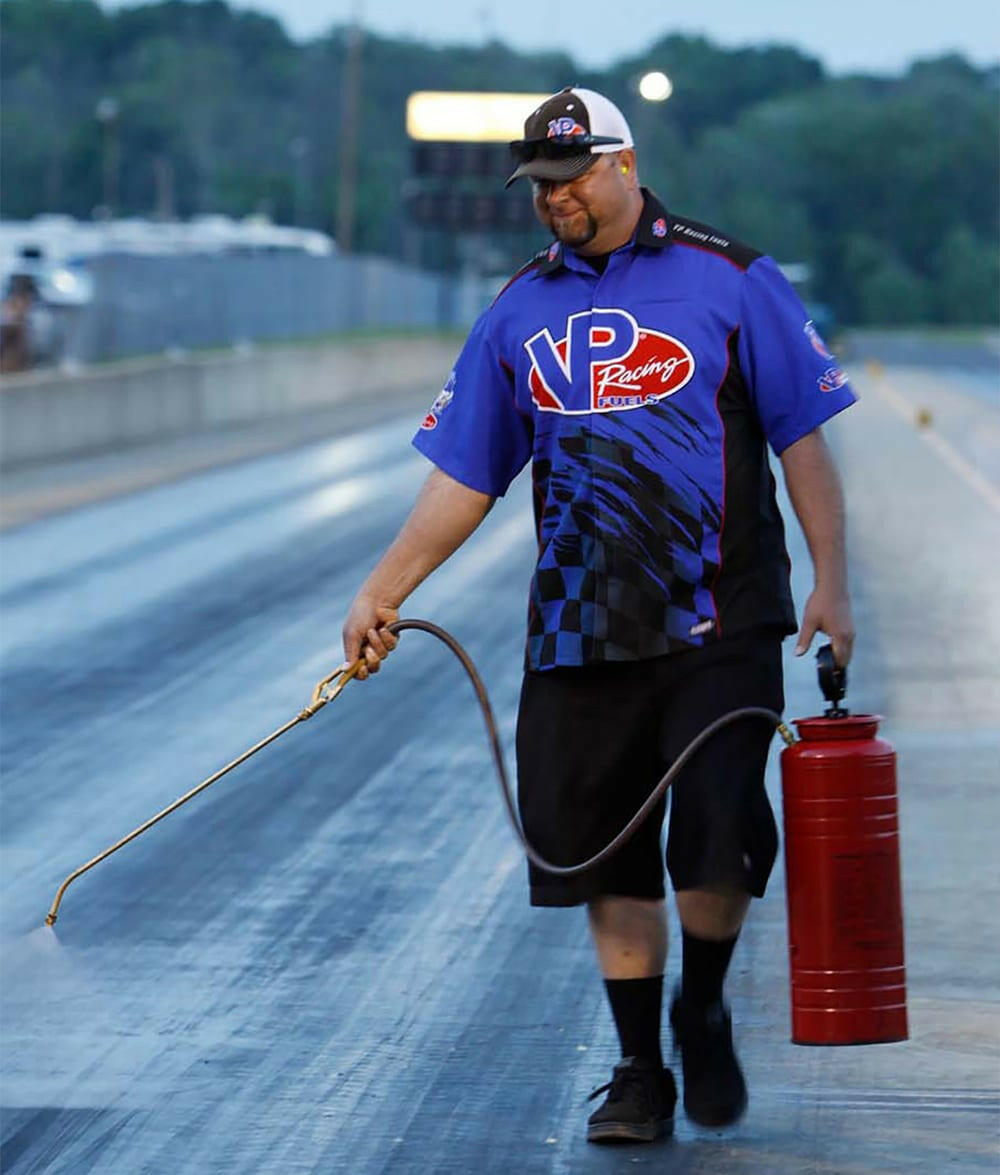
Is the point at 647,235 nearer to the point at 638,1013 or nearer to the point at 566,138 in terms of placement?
the point at 566,138

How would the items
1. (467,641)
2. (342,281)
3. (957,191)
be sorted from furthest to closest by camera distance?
1. (957,191)
2. (342,281)
3. (467,641)

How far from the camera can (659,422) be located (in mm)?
5133

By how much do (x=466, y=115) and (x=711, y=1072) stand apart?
81897 mm

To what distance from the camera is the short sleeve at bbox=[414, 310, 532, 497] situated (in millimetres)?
5383

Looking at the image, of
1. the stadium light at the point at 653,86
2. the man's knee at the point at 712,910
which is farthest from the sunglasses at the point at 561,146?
the stadium light at the point at 653,86

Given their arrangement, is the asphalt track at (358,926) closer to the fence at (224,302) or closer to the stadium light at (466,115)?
the fence at (224,302)

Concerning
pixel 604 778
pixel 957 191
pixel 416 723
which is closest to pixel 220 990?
pixel 604 778

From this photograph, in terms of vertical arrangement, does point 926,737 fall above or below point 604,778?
below

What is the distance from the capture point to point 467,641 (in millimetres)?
13039

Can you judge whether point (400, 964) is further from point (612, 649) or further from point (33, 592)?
point (33, 592)

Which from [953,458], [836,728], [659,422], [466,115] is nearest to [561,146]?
[659,422]

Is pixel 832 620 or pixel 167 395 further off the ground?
pixel 832 620

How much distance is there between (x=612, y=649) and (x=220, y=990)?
2.01 m

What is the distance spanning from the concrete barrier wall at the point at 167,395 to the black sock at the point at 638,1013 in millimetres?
20449
